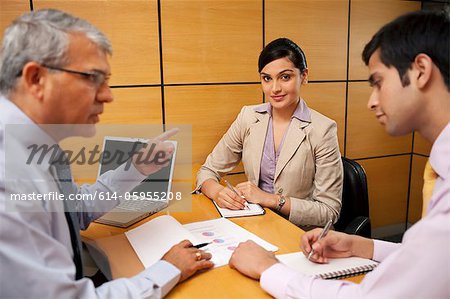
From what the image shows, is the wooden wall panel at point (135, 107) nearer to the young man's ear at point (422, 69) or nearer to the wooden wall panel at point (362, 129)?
the wooden wall panel at point (362, 129)

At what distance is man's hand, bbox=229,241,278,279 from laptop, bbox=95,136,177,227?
0.57 metres

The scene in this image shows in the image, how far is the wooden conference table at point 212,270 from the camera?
103cm

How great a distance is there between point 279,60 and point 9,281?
150 centimetres

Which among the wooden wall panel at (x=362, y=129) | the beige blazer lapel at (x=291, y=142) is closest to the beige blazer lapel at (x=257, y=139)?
the beige blazer lapel at (x=291, y=142)

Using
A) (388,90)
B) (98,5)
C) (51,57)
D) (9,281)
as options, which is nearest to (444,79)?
(388,90)

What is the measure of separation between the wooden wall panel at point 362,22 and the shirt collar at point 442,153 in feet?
6.86

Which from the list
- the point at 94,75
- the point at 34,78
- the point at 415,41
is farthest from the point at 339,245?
the point at 34,78

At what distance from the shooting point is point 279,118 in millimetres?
2092

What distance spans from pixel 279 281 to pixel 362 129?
2.30 m

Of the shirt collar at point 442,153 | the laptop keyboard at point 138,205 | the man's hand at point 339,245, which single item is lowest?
the laptop keyboard at point 138,205

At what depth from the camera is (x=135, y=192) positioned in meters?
1.90

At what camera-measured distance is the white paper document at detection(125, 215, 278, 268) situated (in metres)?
1.23

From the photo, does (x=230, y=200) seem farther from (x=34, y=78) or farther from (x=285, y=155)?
(x=34, y=78)

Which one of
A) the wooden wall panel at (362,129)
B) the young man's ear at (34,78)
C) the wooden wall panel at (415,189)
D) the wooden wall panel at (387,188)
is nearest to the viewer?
the young man's ear at (34,78)
